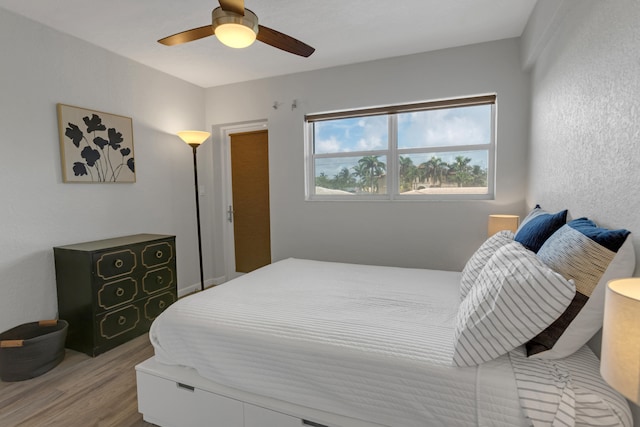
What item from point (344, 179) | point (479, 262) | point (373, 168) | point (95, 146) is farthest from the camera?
point (344, 179)

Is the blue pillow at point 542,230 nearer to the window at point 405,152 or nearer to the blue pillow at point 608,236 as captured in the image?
the blue pillow at point 608,236

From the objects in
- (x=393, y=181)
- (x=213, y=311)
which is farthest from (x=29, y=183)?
(x=393, y=181)

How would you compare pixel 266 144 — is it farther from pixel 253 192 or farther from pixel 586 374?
pixel 586 374

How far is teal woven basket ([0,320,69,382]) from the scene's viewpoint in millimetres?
2135

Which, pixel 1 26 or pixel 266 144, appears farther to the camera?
pixel 266 144

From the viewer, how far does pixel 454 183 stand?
3252mm

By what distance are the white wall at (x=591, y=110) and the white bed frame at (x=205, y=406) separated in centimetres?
115

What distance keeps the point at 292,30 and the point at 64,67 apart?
75.1 inches

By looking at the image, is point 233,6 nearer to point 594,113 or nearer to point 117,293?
point 594,113

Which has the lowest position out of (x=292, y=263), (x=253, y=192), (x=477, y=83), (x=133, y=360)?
(x=133, y=360)

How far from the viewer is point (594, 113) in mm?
1424

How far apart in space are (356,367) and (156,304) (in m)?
2.42

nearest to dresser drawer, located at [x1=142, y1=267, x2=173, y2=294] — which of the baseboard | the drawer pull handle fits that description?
the baseboard

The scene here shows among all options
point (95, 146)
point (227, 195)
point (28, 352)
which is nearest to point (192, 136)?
point (95, 146)
